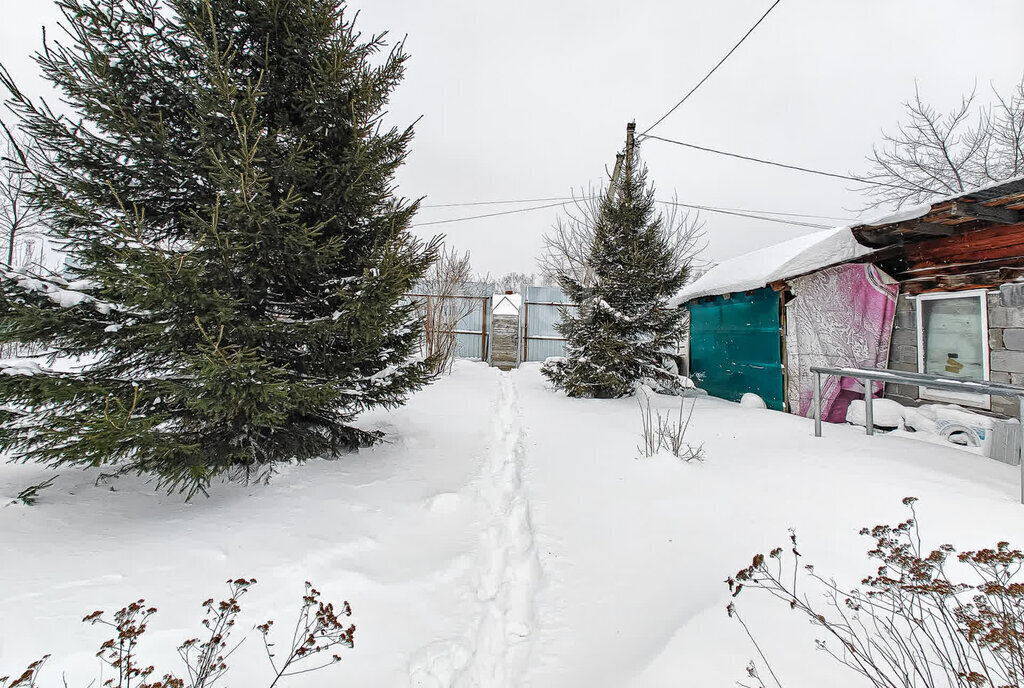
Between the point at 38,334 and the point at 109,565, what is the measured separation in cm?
166

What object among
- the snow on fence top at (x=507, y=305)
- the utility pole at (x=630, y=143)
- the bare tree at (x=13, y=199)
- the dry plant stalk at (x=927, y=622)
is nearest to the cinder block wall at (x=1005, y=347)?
the dry plant stalk at (x=927, y=622)

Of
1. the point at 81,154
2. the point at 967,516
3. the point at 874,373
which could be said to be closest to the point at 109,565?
the point at 81,154

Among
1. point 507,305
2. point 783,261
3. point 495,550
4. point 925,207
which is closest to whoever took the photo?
point 495,550

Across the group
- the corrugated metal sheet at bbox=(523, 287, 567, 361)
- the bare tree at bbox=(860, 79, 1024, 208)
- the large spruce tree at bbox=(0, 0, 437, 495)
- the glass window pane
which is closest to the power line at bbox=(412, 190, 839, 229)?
the bare tree at bbox=(860, 79, 1024, 208)

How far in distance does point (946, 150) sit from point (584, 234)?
12.2 meters

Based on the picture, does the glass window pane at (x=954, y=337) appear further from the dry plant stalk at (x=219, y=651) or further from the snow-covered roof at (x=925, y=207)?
the dry plant stalk at (x=219, y=651)

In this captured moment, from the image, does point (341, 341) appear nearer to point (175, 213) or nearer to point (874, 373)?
point (175, 213)

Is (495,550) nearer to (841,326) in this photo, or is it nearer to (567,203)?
(841,326)

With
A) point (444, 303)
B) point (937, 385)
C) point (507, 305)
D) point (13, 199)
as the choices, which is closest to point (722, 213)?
point (507, 305)

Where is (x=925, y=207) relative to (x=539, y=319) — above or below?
above

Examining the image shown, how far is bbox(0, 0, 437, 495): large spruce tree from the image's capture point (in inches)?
98.6

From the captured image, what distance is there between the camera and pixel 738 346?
8023 millimetres

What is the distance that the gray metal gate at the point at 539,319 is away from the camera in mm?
13398

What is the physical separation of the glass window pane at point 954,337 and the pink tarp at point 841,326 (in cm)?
48
